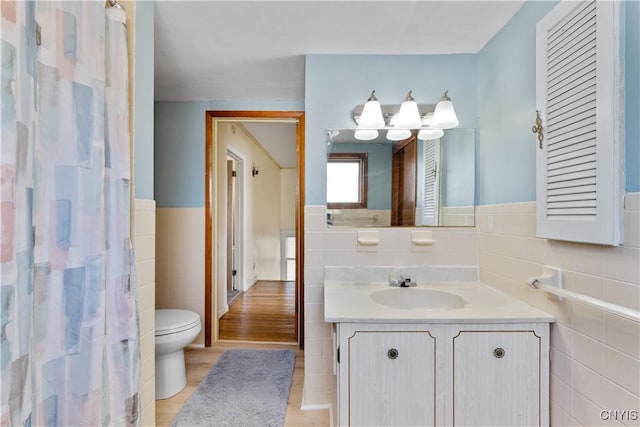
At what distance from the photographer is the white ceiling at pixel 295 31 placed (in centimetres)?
152

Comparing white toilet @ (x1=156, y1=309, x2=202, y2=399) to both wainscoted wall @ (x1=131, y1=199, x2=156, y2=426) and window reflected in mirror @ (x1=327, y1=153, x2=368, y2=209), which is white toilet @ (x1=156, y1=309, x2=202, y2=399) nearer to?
wainscoted wall @ (x1=131, y1=199, x2=156, y2=426)

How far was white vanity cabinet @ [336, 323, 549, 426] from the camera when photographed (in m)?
1.27

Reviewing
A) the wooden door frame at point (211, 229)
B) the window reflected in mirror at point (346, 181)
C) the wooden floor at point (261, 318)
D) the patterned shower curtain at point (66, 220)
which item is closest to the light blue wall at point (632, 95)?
the window reflected in mirror at point (346, 181)

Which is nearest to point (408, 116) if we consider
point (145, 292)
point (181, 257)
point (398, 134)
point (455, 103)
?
point (398, 134)

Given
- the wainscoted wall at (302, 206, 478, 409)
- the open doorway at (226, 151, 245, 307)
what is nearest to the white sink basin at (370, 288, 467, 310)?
the wainscoted wall at (302, 206, 478, 409)

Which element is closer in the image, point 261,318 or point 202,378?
point 202,378

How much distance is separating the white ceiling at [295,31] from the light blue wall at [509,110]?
0.11m

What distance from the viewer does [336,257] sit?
191 cm

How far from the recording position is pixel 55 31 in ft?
3.06

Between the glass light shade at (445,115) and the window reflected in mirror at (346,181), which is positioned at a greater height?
the glass light shade at (445,115)

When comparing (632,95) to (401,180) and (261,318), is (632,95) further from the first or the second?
(261,318)

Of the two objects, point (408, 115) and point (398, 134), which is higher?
point (408, 115)

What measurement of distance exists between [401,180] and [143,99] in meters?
1.45

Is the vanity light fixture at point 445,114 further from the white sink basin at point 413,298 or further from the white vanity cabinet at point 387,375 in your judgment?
the white vanity cabinet at point 387,375
